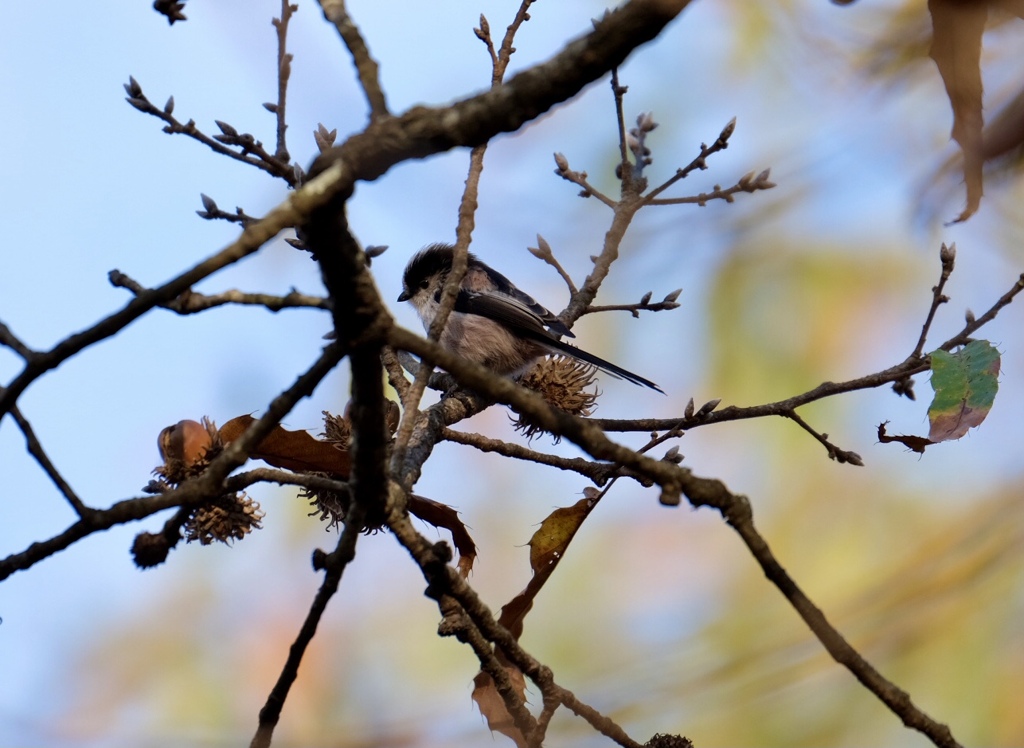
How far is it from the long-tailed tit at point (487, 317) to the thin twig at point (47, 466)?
2.76 meters

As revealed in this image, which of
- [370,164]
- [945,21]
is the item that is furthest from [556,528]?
[945,21]

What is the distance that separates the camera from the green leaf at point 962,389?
219 cm

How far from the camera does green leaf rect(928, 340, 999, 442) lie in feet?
7.17

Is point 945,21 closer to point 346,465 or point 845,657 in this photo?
point 845,657

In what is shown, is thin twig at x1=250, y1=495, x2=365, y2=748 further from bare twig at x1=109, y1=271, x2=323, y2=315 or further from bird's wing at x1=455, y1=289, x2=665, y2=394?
bird's wing at x1=455, y1=289, x2=665, y2=394

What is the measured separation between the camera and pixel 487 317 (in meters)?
5.04

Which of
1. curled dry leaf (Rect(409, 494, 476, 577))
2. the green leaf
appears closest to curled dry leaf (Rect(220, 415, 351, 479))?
curled dry leaf (Rect(409, 494, 476, 577))

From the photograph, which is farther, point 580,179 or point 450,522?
point 580,179

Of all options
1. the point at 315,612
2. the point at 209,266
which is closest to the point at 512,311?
the point at 315,612

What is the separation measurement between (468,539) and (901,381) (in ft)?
4.51

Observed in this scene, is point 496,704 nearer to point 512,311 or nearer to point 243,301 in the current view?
point 243,301

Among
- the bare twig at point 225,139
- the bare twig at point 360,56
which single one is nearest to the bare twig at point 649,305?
the bare twig at point 225,139

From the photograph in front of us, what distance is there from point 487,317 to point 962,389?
119 inches

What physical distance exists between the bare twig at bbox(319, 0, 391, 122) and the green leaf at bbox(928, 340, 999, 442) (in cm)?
147
